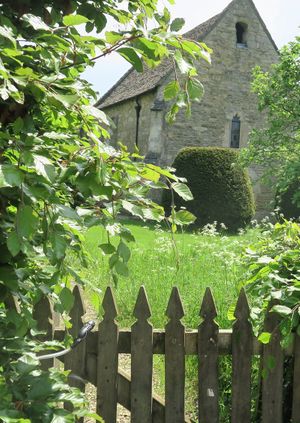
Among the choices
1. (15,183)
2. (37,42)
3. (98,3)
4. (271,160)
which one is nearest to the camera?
(15,183)

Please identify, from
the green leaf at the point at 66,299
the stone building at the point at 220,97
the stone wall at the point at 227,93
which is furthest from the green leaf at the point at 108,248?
the stone wall at the point at 227,93

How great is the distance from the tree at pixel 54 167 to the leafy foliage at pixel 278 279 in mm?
1160

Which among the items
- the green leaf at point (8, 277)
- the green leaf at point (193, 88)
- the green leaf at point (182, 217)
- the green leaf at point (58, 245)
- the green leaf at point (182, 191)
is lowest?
the green leaf at point (8, 277)

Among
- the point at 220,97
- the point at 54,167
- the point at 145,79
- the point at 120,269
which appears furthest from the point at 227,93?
the point at 54,167

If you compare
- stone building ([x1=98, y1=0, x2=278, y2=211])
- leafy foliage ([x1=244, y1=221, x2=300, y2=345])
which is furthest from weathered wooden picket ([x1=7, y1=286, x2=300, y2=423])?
stone building ([x1=98, y1=0, x2=278, y2=211])

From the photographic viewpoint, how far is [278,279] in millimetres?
2459

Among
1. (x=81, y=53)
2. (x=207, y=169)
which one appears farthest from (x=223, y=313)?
(x=207, y=169)

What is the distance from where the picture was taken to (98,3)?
5.63 feet

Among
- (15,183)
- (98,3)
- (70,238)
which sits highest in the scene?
(98,3)

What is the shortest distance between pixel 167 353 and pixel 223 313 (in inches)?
58.7

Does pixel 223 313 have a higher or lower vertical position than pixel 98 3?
lower

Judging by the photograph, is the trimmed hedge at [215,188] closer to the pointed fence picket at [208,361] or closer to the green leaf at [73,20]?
the pointed fence picket at [208,361]

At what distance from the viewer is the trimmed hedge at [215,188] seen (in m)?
17.5

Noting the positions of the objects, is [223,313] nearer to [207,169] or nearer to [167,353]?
[167,353]
